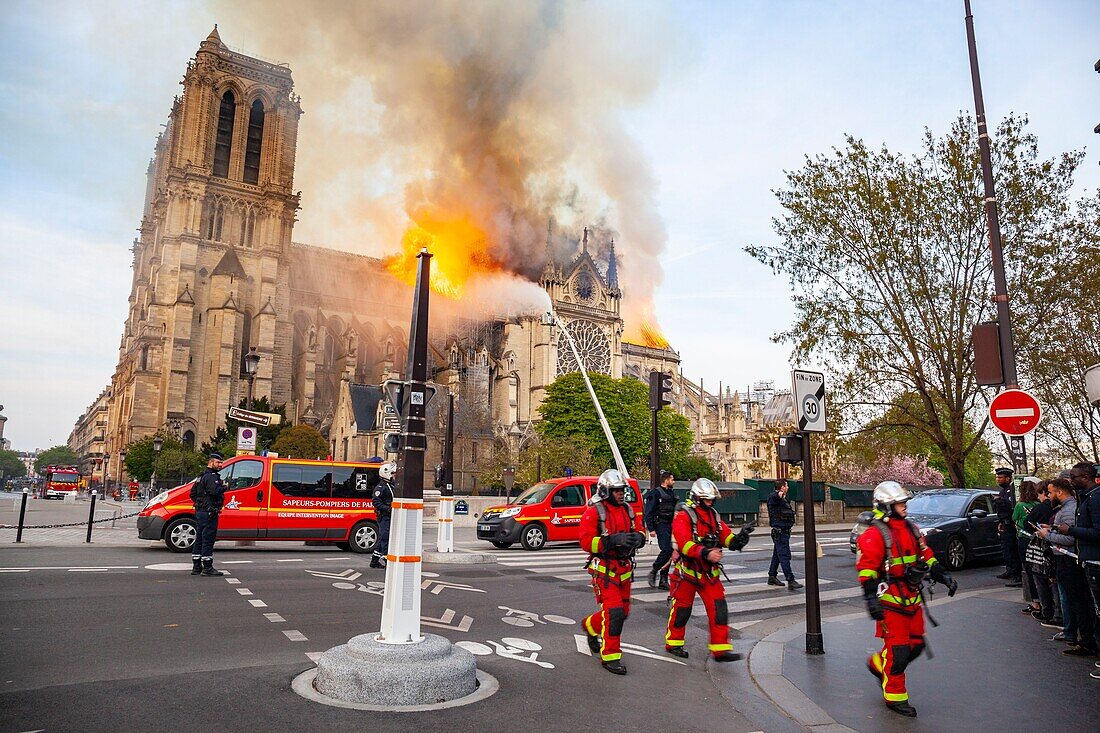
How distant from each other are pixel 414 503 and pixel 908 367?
15.6m

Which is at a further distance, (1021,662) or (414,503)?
(1021,662)

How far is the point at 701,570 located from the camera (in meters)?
6.20

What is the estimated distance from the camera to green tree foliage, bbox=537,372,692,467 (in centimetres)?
5491

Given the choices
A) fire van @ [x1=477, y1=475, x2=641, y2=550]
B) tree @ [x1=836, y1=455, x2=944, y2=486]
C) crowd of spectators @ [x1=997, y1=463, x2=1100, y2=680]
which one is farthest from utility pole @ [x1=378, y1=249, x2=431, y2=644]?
tree @ [x1=836, y1=455, x2=944, y2=486]

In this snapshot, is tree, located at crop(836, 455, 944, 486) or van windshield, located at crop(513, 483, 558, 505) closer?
van windshield, located at crop(513, 483, 558, 505)

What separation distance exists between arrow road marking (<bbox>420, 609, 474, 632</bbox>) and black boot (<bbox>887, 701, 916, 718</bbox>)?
3.99 m

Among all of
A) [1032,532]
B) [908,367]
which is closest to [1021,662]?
[1032,532]

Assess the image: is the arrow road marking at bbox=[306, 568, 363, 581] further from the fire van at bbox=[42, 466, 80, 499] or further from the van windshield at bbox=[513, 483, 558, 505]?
the fire van at bbox=[42, 466, 80, 499]

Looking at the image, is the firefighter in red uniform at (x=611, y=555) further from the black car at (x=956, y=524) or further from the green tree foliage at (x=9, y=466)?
the green tree foliage at (x=9, y=466)

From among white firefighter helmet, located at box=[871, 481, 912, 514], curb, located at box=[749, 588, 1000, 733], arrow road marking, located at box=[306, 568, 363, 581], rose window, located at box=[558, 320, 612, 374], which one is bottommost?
curb, located at box=[749, 588, 1000, 733]

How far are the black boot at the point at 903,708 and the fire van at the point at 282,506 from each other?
11.7 m

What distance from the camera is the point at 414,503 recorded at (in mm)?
5129

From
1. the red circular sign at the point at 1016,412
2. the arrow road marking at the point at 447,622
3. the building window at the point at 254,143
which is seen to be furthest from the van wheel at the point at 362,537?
the building window at the point at 254,143

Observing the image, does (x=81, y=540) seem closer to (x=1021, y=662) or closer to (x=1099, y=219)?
(x=1021, y=662)
